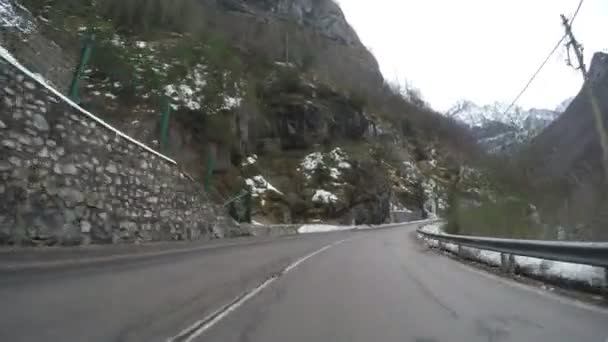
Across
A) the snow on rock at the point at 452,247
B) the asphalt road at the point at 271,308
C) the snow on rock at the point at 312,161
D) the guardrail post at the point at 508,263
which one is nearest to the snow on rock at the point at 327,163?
the snow on rock at the point at 312,161

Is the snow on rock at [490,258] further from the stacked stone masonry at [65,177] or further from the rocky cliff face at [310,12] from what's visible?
the rocky cliff face at [310,12]

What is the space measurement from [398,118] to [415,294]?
102074 mm

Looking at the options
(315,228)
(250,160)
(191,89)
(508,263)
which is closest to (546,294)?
(508,263)

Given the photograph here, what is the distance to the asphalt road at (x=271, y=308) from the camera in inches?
158

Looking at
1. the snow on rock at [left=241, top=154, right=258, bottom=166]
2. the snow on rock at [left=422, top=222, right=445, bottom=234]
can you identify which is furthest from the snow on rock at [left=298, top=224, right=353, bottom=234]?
the snow on rock at [left=422, top=222, right=445, bottom=234]

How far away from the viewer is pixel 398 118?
105m

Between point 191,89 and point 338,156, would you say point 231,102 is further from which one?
point 338,156

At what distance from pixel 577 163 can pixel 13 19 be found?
25838mm

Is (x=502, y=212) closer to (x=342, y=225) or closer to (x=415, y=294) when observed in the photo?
(x=415, y=294)

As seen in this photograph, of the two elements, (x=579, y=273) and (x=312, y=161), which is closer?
(x=579, y=273)

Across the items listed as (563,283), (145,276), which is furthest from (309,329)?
(563,283)

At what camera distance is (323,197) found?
46.5 m

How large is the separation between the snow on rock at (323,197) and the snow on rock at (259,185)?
17.7 ft

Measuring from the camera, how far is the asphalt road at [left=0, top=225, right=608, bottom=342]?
13.1 ft
